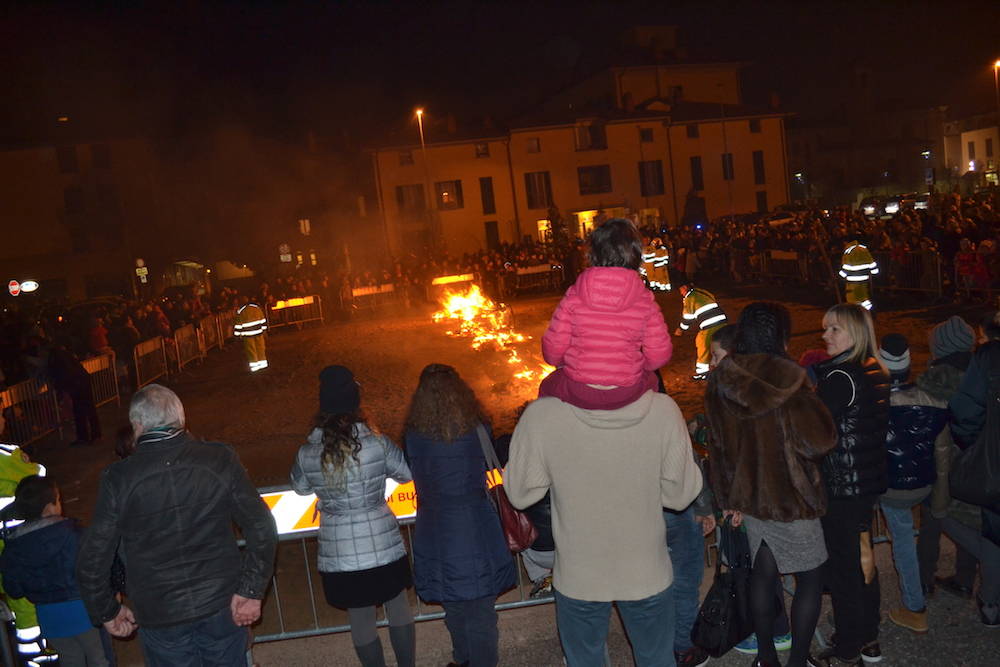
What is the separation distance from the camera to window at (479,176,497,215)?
45.9m

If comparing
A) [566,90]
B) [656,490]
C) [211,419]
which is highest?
[566,90]

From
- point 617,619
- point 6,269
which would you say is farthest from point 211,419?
point 6,269

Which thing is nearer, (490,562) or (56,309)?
(490,562)

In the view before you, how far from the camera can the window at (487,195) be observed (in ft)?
151

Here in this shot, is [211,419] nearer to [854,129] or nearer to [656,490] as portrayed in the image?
[656,490]

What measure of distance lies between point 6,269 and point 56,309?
2635cm

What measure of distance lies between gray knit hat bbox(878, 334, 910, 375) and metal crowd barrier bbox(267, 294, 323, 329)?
23508 mm

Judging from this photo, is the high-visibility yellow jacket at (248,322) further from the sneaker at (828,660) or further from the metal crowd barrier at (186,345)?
the sneaker at (828,660)

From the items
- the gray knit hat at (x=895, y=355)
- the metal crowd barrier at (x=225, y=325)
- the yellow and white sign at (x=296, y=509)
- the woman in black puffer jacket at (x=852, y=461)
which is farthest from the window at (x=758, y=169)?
the woman in black puffer jacket at (x=852, y=461)

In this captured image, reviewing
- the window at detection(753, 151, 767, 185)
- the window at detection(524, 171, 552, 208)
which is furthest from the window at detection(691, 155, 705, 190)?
the window at detection(524, 171, 552, 208)

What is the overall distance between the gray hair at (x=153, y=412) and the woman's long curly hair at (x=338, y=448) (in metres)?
0.69

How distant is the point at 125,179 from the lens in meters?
46.7

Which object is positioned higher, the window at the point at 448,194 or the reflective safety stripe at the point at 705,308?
the window at the point at 448,194

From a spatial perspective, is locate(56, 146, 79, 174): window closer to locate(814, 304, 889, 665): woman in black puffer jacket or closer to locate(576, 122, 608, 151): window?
locate(576, 122, 608, 151): window
